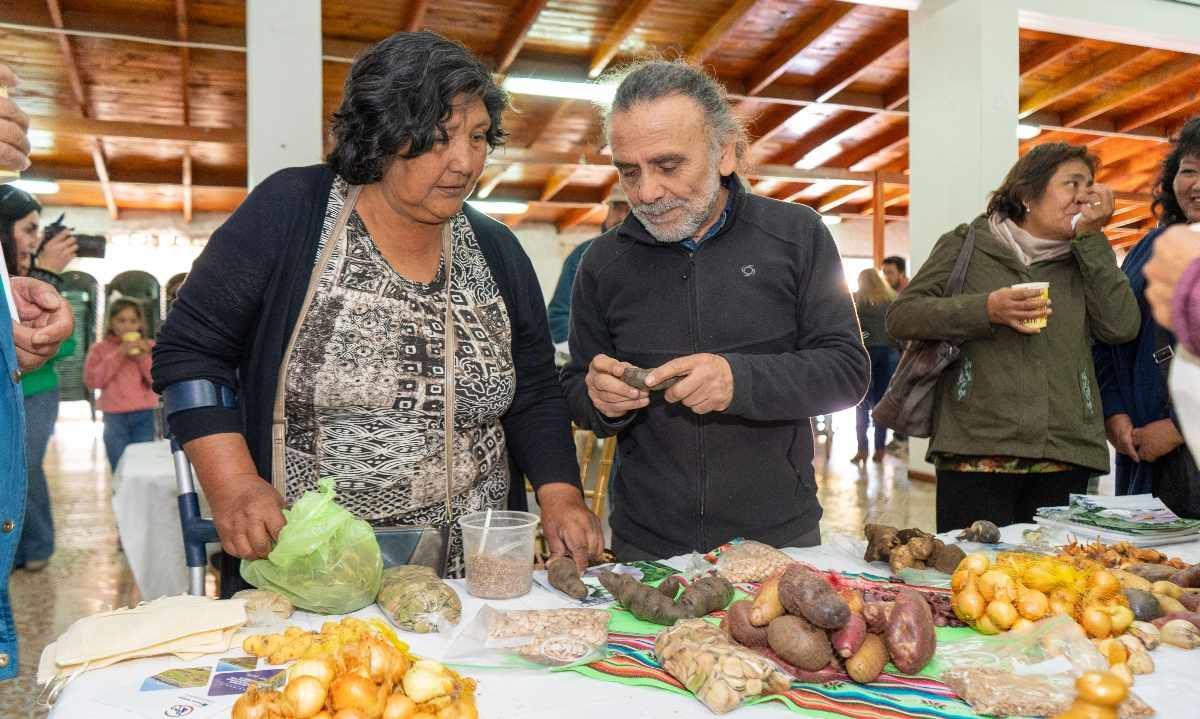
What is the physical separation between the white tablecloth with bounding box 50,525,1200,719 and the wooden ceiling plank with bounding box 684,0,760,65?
7.32m

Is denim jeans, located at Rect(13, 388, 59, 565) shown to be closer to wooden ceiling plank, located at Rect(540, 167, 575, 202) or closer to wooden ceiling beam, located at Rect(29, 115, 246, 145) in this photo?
wooden ceiling beam, located at Rect(29, 115, 246, 145)

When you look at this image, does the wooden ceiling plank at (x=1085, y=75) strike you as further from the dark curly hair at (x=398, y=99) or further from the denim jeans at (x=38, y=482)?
the dark curly hair at (x=398, y=99)

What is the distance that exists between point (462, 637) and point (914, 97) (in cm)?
664

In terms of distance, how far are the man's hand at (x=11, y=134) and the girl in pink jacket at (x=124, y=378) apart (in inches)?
180

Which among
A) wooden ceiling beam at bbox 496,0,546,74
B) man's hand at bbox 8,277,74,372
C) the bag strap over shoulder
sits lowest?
man's hand at bbox 8,277,74,372

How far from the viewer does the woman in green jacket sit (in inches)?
98.0

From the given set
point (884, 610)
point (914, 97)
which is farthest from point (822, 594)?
point (914, 97)

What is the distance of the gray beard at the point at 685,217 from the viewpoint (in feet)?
6.15

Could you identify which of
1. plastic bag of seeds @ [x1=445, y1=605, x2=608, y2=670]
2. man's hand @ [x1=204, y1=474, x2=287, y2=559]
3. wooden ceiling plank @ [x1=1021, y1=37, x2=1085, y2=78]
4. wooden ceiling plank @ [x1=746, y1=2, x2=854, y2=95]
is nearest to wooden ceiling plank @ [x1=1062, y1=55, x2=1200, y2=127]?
wooden ceiling plank @ [x1=1021, y1=37, x2=1085, y2=78]

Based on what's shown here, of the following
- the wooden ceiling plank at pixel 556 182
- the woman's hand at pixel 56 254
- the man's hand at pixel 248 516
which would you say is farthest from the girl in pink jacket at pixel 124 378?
the wooden ceiling plank at pixel 556 182

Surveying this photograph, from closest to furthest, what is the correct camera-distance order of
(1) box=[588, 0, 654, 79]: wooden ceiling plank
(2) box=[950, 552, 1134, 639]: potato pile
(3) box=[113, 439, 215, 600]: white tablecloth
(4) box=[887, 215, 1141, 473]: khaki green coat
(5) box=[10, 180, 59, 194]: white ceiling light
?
(2) box=[950, 552, 1134, 639]: potato pile
(4) box=[887, 215, 1141, 473]: khaki green coat
(3) box=[113, 439, 215, 600]: white tablecloth
(1) box=[588, 0, 654, 79]: wooden ceiling plank
(5) box=[10, 180, 59, 194]: white ceiling light

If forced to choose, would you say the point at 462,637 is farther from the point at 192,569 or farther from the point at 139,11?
the point at 139,11

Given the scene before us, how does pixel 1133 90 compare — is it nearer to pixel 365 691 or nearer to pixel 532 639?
pixel 532 639

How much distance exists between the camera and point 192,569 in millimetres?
1875
